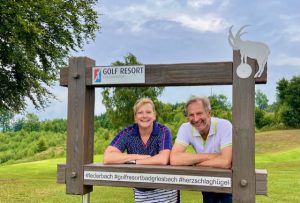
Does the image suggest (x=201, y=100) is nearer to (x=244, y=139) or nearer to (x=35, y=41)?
(x=244, y=139)

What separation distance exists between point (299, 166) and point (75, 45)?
1326 centimetres

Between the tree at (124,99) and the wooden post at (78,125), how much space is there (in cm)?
1138

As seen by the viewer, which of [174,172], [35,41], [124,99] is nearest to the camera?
[174,172]

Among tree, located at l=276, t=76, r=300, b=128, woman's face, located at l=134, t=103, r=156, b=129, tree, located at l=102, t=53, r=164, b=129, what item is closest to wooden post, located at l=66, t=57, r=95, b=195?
woman's face, located at l=134, t=103, r=156, b=129

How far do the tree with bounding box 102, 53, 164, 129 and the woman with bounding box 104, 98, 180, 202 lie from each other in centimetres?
1149

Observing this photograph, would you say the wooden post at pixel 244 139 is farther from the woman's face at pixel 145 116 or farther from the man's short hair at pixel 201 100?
the woman's face at pixel 145 116

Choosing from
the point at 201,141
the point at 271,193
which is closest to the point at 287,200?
the point at 271,193

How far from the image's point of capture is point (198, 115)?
399 centimetres

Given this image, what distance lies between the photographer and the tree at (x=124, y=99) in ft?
52.7

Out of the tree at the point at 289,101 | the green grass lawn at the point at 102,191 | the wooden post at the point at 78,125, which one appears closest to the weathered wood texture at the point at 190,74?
the wooden post at the point at 78,125

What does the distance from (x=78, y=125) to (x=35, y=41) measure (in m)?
18.3

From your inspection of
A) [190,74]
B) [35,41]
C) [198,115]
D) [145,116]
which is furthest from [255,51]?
[35,41]

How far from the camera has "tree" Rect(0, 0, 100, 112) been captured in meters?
20.6

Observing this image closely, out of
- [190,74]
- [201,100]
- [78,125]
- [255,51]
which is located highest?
[255,51]
